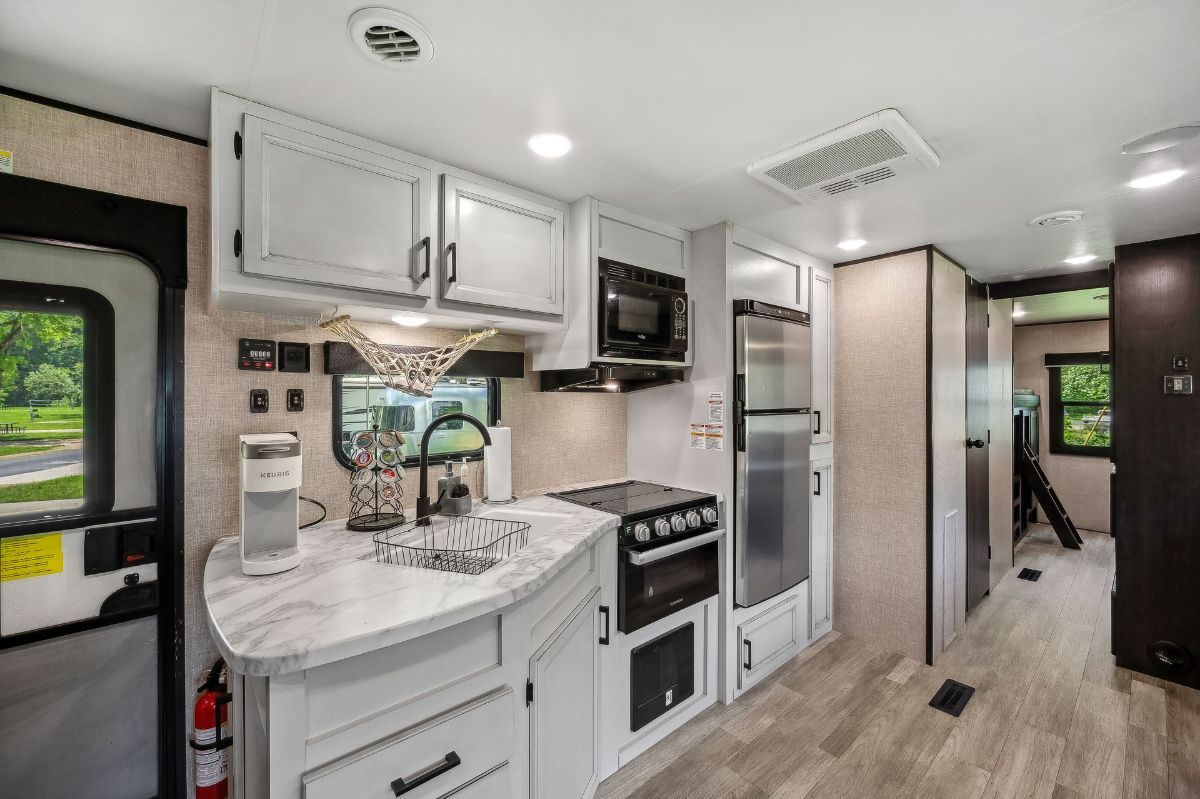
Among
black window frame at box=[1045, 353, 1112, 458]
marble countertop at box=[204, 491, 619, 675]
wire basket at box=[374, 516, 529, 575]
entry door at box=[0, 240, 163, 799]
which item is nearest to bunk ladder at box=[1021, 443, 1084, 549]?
black window frame at box=[1045, 353, 1112, 458]

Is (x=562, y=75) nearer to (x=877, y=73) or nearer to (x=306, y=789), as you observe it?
(x=877, y=73)

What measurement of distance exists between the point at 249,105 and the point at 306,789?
1.72 meters

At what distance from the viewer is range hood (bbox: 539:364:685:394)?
7.30 ft

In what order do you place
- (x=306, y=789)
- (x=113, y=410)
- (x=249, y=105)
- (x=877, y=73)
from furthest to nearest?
1. (x=113, y=410)
2. (x=249, y=105)
3. (x=877, y=73)
4. (x=306, y=789)

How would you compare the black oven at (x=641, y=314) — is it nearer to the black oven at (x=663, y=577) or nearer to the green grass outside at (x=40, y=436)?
the black oven at (x=663, y=577)

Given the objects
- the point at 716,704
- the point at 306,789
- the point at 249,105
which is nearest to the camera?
the point at 306,789

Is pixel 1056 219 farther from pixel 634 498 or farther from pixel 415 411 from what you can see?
pixel 415 411

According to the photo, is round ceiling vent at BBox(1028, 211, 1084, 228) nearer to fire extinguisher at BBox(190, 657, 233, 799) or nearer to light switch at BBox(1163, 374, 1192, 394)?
light switch at BBox(1163, 374, 1192, 394)

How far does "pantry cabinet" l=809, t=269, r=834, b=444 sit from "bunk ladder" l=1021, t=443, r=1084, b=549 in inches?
144

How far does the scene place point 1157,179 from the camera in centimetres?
197

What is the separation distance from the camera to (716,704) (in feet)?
8.22

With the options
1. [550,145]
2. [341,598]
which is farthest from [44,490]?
[550,145]

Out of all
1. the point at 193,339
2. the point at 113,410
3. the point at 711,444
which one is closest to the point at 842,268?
the point at 711,444

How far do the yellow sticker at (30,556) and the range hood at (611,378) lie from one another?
173 centimetres
